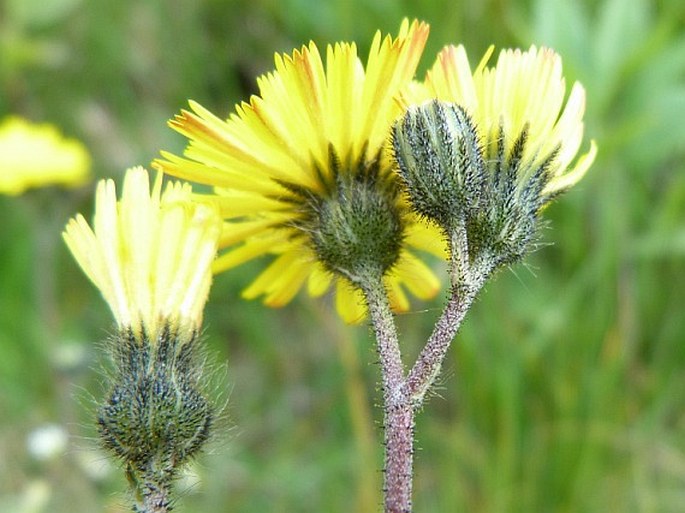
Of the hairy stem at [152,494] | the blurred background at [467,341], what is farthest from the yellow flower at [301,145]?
the blurred background at [467,341]

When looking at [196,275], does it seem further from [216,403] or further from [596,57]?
[596,57]

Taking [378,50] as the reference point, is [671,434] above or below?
below

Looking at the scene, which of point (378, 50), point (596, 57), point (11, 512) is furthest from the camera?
point (596, 57)

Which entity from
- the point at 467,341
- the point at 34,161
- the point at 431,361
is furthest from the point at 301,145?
the point at 34,161

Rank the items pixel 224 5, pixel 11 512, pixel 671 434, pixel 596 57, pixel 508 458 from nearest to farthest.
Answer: pixel 11 512, pixel 596 57, pixel 508 458, pixel 671 434, pixel 224 5

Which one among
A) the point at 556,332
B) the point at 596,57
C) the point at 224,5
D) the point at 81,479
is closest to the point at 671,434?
the point at 556,332

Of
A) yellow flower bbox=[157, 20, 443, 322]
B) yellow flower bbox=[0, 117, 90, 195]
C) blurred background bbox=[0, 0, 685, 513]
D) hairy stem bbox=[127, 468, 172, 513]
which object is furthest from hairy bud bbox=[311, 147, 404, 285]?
yellow flower bbox=[0, 117, 90, 195]

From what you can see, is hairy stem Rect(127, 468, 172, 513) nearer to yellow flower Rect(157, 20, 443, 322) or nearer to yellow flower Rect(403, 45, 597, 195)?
yellow flower Rect(157, 20, 443, 322)
